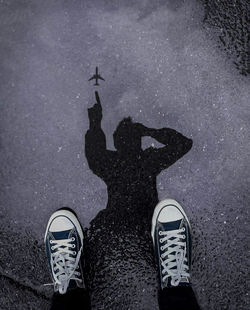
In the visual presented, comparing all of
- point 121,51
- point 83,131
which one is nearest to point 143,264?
point 83,131

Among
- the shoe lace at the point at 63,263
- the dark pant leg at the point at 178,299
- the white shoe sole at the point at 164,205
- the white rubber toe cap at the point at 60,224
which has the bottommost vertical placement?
the dark pant leg at the point at 178,299

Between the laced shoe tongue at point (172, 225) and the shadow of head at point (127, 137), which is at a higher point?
the shadow of head at point (127, 137)

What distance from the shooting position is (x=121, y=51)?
2096 mm

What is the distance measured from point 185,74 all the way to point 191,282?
1.43 metres

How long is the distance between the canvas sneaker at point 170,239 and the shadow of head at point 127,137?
0.42 m

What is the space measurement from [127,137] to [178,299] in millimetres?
1085

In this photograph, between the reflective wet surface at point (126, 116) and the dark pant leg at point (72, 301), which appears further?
the reflective wet surface at point (126, 116)

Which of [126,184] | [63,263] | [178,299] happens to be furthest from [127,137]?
[178,299]

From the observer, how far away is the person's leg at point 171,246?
2018mm

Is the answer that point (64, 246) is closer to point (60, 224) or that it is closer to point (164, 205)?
point (60, 224)

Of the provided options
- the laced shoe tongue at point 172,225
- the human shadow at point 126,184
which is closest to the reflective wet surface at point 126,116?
the human shadow at point 126,184

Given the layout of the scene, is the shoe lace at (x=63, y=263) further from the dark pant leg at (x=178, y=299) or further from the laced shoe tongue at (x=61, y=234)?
the dark pant leg at (x=178, y=299)

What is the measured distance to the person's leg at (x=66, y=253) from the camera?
6.70 ft

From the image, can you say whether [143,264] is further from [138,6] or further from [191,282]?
[138,6]
